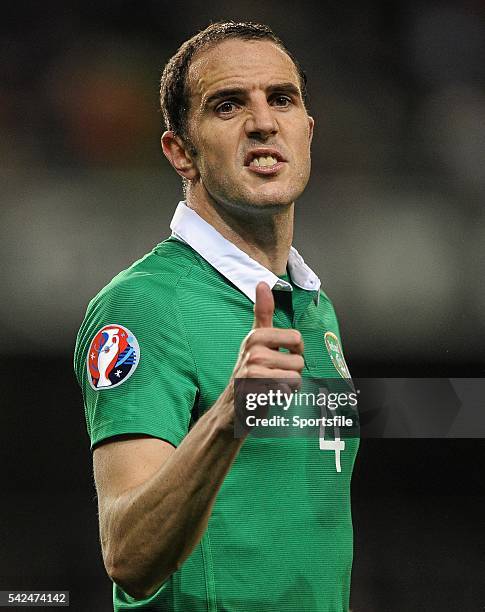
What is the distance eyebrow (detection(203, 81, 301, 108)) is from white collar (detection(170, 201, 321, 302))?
14cm

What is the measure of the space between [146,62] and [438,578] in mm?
1445

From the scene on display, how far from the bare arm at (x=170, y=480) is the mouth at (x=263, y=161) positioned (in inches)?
13.8

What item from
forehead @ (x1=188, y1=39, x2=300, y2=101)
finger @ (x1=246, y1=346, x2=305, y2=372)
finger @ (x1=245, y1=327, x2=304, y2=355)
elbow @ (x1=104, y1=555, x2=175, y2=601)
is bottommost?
elbow @ (x1=104, y1=555, x2=175, y2=601)

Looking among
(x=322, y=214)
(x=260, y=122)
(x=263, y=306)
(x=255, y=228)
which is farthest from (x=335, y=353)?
(x=322, y=214)

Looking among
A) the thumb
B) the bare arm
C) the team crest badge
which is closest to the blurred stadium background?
the team crest badge

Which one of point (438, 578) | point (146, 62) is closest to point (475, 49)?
point (146, 62)

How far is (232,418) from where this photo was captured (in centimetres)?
83

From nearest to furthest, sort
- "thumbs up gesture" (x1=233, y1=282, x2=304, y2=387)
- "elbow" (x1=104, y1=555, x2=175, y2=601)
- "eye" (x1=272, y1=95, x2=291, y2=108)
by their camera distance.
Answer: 1. "thumbs up gesture" (x1=233, y1=282, x2=304, y2=387)
2. "elbow" (x1=104, y1=555, x2=175, y2=601)
3. "eye" (x1=272, y1=95, x2=291, y2=108)

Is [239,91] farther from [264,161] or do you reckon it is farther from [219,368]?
[219,368]

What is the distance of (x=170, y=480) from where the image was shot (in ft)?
2.88

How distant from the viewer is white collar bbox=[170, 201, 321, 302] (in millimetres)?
1148

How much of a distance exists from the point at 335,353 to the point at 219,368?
26 cm

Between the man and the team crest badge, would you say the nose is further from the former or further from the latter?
the team crest badge

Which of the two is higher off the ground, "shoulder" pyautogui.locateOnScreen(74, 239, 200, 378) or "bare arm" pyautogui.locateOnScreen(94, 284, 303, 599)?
"shoulder" pyautogui.locateOnScreen(74, 239, 200, 378)
